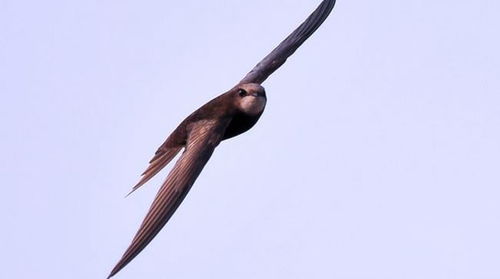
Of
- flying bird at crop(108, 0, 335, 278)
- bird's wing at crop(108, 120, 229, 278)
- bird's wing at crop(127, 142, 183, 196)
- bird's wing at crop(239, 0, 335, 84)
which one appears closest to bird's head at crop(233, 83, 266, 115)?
flying bird at crop(108, 0, 335, 278)

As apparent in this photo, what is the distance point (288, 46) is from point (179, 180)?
3213mm

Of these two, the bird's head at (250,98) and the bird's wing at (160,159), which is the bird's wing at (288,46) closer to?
the bird's head at (250,98)

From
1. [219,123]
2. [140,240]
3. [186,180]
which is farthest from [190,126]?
[140,240]

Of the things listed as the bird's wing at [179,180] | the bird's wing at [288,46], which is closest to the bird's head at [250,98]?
the bird's wing at [179,180]

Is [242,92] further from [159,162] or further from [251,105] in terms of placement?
[159,162]

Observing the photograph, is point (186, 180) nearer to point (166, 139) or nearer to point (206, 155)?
point (206, 155)

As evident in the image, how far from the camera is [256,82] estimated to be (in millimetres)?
12594

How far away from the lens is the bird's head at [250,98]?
11.5 m

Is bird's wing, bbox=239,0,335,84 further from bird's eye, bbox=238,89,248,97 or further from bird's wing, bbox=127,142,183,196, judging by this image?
bird's wing, bbox=127,142,183,196

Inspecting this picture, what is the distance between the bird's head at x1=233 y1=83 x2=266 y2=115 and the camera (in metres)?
11.5

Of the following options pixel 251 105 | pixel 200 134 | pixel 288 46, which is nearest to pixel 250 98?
pixel 251 105

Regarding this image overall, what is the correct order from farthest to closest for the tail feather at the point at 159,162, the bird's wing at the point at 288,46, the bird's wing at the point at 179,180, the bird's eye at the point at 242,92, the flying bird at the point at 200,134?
the bird's wing at the point at 288,46, the bird's eye at the point at 242,92, the tail feather at the point at 159,162, the flying bird at the point at 200,134, the bird's wing at the point at 179,180

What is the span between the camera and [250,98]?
455 inches

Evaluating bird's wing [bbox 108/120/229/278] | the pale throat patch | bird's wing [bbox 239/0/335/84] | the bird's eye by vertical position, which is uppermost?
bird's wing [bbox 239/0/335/84]
